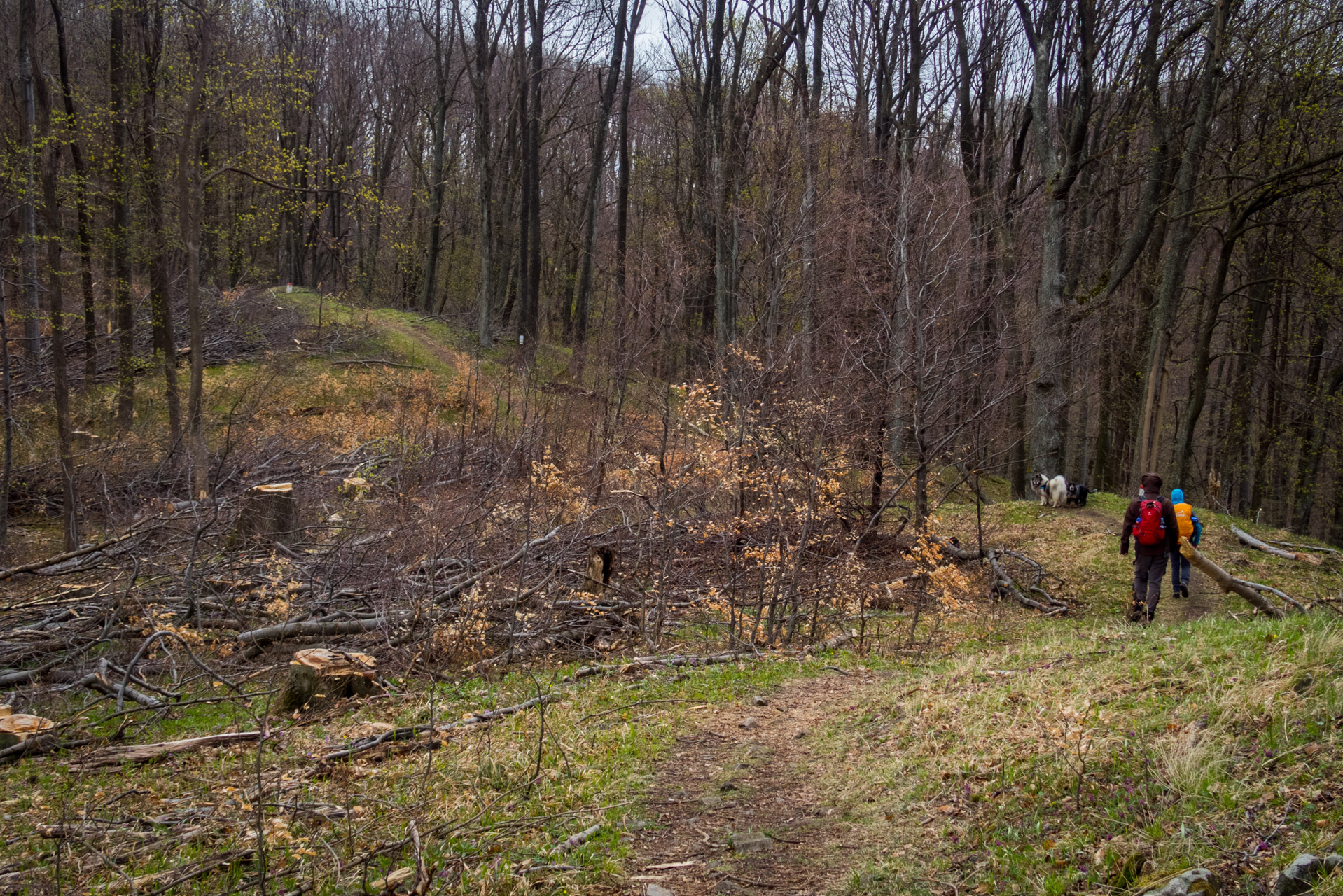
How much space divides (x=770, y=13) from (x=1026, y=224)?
9578 mm

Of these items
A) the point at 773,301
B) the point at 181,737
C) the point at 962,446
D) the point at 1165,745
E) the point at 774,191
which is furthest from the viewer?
the point at 774,191

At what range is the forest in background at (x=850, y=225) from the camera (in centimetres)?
1384

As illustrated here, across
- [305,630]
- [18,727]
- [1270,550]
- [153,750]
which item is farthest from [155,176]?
[1270,550]

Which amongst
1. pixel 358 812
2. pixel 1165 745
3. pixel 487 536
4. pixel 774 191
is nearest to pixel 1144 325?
pixel 774 191

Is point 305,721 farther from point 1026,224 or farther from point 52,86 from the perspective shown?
point 1026,224

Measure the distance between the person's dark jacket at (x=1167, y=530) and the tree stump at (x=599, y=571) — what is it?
6.22 m

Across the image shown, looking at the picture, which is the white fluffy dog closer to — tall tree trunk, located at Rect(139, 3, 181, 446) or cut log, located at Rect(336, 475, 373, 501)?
cut log, located at Rect(336, 475, 373, 501)

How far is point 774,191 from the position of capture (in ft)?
53.3

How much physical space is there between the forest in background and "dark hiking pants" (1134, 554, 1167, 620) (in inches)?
102

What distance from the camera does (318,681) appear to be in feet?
23.4

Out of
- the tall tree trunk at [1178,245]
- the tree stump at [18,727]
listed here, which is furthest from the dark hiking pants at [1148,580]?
the tree stump at [18,727]

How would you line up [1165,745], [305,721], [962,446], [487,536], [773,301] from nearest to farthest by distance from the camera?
[1165,745] → [305,721] → [487,536] → [962,446] → [773,301]

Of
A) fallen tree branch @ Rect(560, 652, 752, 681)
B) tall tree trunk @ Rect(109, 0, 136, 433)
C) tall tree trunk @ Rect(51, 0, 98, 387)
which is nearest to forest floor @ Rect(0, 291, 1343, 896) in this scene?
fallen tree branch @ Rect(560, 652, 752, 681)

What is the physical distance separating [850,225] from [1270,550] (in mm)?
9944
